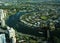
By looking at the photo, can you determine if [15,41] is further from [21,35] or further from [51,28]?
[51,28]

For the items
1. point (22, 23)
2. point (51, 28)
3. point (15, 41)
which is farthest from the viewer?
point (22, 23)

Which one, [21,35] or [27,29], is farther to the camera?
[27,29]

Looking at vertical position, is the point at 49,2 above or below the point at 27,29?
above

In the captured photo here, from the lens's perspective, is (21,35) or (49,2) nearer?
(21,35)

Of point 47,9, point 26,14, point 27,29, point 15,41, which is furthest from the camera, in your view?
point 47,9

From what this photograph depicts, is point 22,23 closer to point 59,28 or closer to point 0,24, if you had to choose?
point 0,24

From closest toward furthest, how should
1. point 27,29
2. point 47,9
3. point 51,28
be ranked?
point 51,28 → point 27,29 → point 47,9

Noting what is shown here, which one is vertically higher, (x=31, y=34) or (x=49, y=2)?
(x=49, y=2)

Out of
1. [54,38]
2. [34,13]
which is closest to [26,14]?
[34,13]

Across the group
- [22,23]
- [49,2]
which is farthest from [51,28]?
[49,2]
